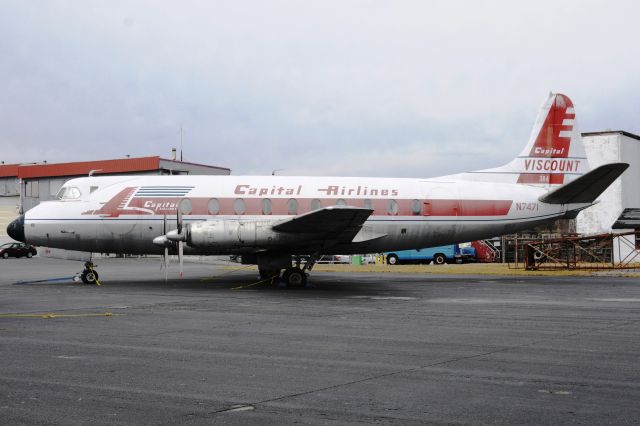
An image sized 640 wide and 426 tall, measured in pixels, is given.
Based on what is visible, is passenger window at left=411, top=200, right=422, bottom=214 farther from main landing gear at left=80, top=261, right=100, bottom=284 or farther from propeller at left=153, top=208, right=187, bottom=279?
main landing gear at left=80, top=261, right=100, bottom=284

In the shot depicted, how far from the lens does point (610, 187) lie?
190 feet

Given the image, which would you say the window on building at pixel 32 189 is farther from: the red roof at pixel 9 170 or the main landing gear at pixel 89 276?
the main landing gear at pixel 89 276

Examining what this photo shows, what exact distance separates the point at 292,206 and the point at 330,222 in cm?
306

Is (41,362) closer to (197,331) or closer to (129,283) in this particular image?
(197,331)

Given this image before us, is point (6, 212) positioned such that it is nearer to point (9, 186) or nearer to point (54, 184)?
point (9, 186)

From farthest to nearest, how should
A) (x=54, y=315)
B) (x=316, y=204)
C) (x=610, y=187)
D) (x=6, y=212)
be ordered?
(x=6, y=212), (x=610, y=187), (x=316, y=204), (x=54, y=315)

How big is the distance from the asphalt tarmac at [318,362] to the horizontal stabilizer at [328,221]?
3593 mm

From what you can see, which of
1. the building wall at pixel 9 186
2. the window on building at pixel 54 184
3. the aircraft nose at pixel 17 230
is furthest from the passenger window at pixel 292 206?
the building wall at pixel 9 186

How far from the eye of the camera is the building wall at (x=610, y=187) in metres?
57.6

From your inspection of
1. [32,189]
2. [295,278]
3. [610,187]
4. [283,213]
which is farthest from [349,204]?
[32,189]

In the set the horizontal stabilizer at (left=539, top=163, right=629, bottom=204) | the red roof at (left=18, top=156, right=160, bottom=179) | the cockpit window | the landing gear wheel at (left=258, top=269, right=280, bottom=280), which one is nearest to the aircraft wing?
the landing gear wheel at (left=258, top=269, right=280, bottom=280)

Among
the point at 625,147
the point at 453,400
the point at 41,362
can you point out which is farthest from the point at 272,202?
the point at 625,147

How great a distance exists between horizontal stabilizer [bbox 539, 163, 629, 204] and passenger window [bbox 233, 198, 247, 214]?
40.6ft

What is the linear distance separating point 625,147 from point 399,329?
5214 centimetres
